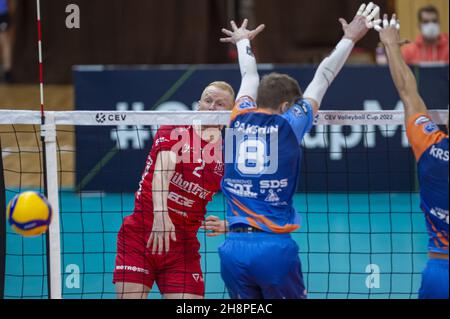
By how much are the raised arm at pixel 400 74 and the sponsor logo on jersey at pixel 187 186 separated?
1.80 meters

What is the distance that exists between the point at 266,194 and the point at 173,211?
1.28 m

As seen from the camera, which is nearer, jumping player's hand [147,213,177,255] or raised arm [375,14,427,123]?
raised arm [375,14,427,123]

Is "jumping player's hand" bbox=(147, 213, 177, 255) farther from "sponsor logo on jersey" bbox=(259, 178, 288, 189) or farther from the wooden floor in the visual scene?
the wooden floor

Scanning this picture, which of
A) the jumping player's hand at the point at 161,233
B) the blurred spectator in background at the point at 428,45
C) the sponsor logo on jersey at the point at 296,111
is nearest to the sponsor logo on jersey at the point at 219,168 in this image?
the jumping player's hand at the point at 161,233

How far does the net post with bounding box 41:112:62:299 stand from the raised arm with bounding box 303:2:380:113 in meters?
1.98

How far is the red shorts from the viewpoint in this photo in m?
6.55

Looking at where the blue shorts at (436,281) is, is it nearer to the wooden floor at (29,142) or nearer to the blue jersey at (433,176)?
the blue jersey at (433,176)

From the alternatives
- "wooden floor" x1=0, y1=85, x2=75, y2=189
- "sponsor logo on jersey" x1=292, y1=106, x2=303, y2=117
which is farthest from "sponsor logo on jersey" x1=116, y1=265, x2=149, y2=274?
"wooden floor" x1=0, y1=85, x2=75, y2=189

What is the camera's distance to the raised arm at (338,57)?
5.96 metres

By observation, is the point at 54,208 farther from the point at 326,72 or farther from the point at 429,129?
the point at 429,129

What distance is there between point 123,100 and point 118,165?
94 centimetres
